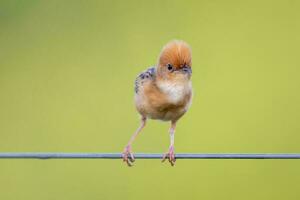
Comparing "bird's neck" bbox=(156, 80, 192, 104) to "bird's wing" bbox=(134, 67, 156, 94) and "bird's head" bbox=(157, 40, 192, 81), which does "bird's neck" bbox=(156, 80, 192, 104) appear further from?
"bird's wing" bbox=(134, 67, 156, 94)

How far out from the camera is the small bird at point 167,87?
575cm

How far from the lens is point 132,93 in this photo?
832cm

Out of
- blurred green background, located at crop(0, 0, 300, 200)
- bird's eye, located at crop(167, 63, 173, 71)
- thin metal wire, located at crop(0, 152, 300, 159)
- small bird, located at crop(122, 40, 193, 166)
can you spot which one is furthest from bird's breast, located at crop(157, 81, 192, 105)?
blurred green background, located at crop(0, 0, 300, 200)

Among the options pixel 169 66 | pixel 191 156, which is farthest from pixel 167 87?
pixel 191 156

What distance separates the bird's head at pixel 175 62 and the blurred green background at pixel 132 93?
1.78 m

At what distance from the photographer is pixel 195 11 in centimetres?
930

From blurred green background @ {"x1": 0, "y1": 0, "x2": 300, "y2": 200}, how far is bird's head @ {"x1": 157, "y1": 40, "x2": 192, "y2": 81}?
178 centimetres

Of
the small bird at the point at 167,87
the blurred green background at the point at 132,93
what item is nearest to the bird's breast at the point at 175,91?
the small bird at the point at 167,87

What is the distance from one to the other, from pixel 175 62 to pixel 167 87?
24cm

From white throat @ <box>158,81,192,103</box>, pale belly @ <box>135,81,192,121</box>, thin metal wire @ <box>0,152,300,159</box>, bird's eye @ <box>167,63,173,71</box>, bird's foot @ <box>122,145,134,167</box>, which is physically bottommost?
thin metal wire @ <box>0,152,300,159</box>

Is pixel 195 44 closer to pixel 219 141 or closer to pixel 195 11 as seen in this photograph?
pixel 195 11

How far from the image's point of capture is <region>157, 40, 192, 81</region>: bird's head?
5.71 m

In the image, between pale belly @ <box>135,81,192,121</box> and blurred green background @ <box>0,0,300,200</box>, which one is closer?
pale belly @ <box>135,81,192,121</box>
